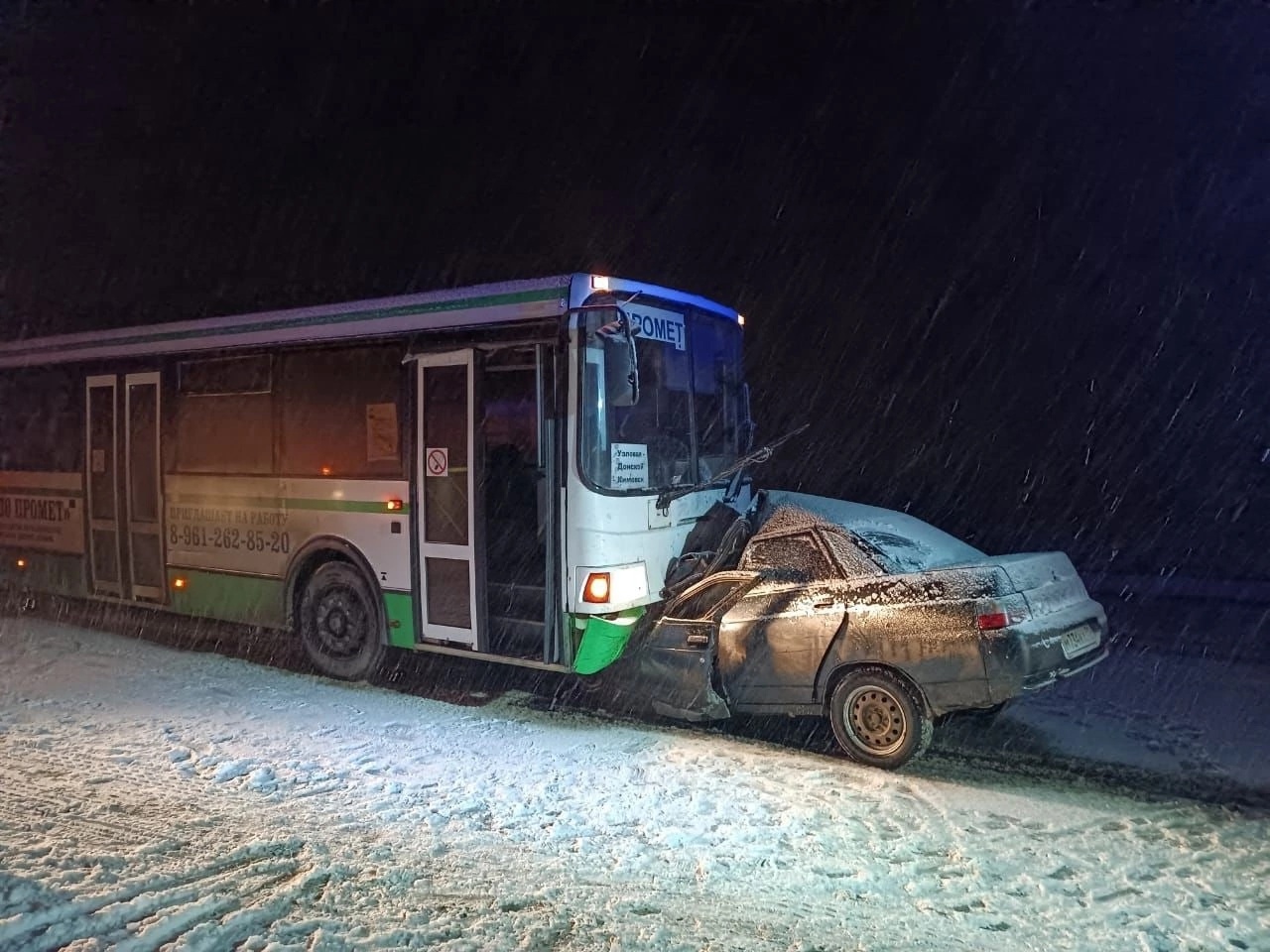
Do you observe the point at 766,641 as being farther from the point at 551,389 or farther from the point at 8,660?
→ the point at 8,660

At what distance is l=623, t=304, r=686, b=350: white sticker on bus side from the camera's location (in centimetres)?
729

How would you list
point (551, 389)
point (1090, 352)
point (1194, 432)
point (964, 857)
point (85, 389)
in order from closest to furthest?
1. point (964, 857)
2. point (551, 389)
3. point (85, 389)
4. point (1194, 432)
5. point (1090, 352)

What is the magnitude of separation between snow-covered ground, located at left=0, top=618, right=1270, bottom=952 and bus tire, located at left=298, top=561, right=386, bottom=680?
1.15 m

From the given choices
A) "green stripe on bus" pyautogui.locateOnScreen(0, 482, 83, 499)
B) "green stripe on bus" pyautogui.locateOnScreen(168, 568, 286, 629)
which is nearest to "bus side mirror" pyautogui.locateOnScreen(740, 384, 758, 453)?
"green stripe on bus" pyautogui.locateOnScreen(168, 568, 286, 629)

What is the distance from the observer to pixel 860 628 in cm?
601

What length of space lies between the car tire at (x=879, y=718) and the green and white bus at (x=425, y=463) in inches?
69.6

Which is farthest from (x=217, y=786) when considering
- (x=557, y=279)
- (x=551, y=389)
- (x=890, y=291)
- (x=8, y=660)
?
(x=890, y=291)

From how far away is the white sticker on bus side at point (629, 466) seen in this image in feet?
23.1

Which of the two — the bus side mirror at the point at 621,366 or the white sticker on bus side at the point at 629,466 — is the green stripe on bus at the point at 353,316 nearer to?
the bus side mirror at the point at 621,366

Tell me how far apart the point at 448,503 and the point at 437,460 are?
1.22 ft

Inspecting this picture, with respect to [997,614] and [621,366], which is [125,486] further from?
[997,614]

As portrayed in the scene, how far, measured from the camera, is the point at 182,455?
9.59m

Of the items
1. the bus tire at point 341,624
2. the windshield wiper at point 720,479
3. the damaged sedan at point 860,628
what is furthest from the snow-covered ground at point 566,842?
the windshield wiper at point 720,479

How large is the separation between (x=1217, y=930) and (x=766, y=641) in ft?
9.73
